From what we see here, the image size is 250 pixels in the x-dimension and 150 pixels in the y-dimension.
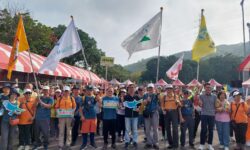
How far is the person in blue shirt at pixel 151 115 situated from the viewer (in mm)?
8789

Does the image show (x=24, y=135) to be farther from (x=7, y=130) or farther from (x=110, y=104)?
(x=110, y=104)

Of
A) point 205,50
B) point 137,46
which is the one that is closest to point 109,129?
point 137,46

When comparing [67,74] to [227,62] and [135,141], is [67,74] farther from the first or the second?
[227,62]

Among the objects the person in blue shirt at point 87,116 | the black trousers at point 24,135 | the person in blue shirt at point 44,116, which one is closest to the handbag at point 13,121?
the black trousers at point 24,135

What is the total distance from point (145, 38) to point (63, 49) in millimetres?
3254

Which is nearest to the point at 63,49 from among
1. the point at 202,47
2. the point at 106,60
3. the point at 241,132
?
the point at 106,60

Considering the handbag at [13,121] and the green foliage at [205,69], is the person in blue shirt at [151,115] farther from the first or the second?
the green foliage at [205,69]

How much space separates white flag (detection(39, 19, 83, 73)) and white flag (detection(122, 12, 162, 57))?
78.3 inches

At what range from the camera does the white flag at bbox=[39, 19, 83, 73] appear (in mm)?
10000

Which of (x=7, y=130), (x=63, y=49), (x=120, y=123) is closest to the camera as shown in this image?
(x=7, y=130)

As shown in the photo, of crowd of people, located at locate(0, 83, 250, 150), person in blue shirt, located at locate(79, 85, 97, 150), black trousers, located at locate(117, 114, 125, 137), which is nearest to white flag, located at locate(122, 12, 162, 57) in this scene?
crowd of people, located at locate(0, 83, 250, 150)

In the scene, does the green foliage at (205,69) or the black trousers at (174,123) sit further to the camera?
the green foliage at (205,69)

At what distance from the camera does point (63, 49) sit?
1054 cm

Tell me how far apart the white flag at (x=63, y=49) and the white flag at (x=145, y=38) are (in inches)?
78.3
